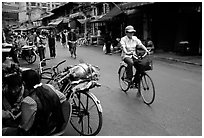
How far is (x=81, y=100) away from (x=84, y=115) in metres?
0.24

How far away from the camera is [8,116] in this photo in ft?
11.7

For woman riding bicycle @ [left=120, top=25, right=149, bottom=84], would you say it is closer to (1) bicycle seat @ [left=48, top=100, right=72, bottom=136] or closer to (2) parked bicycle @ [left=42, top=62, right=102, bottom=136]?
(2) parked bicycle @ [left=42, top=62, right=102, bottom=136]

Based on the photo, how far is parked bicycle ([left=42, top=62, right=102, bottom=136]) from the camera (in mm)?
3740

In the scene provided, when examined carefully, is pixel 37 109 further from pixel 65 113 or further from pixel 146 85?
pixel 146 85

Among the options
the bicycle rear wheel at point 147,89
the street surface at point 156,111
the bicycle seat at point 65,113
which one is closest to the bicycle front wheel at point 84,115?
the street surface at point 156,111

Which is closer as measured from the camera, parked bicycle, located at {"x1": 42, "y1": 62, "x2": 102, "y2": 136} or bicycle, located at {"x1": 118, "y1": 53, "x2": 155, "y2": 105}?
parked bicycle, located at {"x1": 42, "y1": 62, "x2": 102, "y2": 136}

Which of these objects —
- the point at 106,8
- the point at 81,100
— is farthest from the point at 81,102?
the point at 106,8

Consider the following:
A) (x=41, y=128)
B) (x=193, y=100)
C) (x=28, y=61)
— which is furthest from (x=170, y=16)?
(x=41, y=128)

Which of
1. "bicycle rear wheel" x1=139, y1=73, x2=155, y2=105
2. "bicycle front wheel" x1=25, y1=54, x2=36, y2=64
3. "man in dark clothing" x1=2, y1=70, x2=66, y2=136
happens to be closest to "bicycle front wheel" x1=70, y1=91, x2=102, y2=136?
"man in dark clothing" x1=2, y1=70, x2=66, y2=136

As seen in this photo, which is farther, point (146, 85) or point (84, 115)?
point (146, 85)

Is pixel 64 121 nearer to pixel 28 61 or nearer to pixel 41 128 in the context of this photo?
pixel 41 128

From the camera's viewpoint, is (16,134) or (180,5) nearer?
(16,134)

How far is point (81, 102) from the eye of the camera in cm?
393

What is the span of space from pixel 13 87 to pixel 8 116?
41 centimetres
